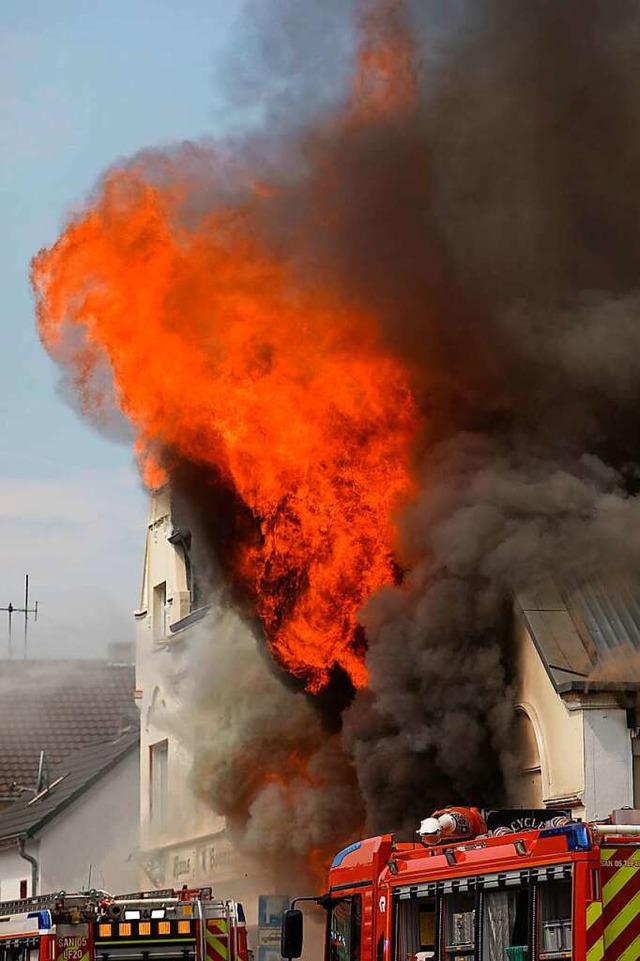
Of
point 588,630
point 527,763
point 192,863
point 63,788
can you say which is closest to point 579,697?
point 588,630

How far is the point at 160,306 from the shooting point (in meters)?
26.2

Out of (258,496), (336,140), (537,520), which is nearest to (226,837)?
(258,496)

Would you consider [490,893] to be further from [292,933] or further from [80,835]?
[80,835]

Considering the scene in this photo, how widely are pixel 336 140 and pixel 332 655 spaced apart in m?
8.28

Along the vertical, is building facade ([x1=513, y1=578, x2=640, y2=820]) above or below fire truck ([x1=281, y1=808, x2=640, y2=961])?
above

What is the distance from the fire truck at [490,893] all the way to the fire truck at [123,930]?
2051 mm

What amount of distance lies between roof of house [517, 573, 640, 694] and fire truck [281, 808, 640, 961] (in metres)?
6.58

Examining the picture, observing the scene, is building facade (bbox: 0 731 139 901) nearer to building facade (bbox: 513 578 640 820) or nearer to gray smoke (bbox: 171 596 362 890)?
gray smoke (bbox: 171 596 362 890)

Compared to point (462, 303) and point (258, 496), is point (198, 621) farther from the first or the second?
point (462, 303)

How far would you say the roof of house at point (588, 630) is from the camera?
77.7ft

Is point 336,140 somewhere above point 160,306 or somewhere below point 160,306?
above

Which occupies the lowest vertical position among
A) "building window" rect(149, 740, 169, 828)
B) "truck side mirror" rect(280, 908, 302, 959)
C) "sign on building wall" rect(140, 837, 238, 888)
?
"truck side mirror" rect(280, 908, 302, 959)

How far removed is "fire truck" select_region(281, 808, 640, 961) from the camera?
1375cm

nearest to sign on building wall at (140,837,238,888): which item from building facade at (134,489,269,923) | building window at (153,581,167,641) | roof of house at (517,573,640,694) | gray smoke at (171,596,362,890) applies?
building facade at (134,489,269,923)
